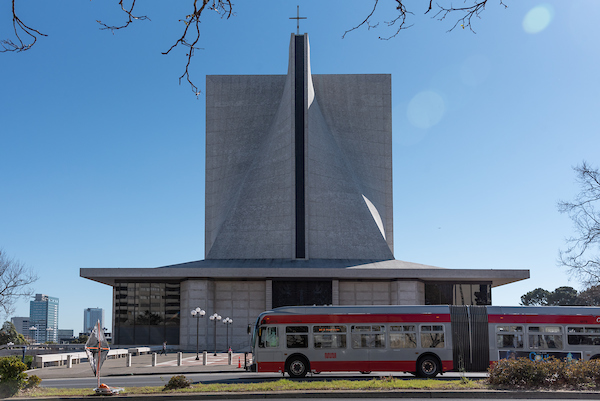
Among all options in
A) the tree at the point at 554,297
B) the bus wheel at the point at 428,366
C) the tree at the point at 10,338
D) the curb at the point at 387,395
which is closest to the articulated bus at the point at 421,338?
the bus wheel at the point at 428,366

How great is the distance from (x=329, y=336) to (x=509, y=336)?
7159 mm

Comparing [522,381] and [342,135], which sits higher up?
[342,135]

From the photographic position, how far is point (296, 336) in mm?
22609

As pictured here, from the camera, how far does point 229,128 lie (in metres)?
60.5

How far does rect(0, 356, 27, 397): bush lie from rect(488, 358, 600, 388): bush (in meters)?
13.8

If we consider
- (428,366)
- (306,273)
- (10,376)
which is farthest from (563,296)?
(10,376)

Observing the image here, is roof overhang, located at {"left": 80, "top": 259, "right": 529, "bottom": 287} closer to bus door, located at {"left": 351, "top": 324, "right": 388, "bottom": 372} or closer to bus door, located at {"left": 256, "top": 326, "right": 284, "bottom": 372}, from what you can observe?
bus door, located at {"left": 256, "top": 326, "right": 284, "bottom": 372}

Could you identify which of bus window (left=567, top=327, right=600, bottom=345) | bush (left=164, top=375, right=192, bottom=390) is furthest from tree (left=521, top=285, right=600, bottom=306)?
bush (left=164, top=375, right=192, bottom=390)

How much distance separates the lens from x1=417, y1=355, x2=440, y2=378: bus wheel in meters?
22.0

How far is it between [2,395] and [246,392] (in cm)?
688

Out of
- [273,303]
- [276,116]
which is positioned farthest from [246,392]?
[276,116]

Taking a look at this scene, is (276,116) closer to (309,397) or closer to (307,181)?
(307,181)

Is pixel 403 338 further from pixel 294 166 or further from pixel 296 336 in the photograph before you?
pixel 294 166

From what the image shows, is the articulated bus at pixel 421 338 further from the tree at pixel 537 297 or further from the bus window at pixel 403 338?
the tree at pixel 537 297
